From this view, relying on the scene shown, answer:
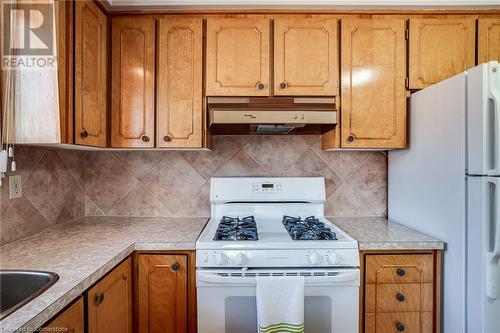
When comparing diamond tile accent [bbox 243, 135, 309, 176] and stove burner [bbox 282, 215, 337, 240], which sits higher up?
diamond tile accent [bbox 243, 135, 309, 176]

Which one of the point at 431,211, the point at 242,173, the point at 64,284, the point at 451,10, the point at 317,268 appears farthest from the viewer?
the point at 242,173

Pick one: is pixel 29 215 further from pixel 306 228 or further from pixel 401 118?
pixel 401 118

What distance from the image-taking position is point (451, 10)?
1.71 meters

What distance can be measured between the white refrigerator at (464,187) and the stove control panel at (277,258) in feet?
1.61

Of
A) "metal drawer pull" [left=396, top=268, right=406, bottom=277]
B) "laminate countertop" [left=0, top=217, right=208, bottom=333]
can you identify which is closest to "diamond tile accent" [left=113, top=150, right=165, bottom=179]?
"laminate countertop" [left=0, top=217, right=208, bottom=333]

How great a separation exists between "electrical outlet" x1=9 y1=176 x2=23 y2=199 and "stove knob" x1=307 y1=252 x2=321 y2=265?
1.53 meters

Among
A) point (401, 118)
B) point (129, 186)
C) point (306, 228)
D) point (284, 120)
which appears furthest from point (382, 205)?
point (129, 186)

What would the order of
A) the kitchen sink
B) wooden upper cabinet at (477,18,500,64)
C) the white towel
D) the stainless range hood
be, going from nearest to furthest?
the kitchen sink
the white towel
the stainless range hood
wooden upper cabinet at (477,18,500,64)

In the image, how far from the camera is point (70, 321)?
2.99 ft

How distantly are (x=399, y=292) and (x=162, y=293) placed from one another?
1233 mm

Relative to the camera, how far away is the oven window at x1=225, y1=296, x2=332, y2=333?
4.58 ft

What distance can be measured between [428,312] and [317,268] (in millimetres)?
646

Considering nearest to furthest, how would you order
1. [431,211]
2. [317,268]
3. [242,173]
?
[317,268] < [431,211] < [242,173]

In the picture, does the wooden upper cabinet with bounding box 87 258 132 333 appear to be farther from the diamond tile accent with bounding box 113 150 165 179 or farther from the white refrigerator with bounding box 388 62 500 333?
the white refrigerator with bounding box 388 62 500 333
